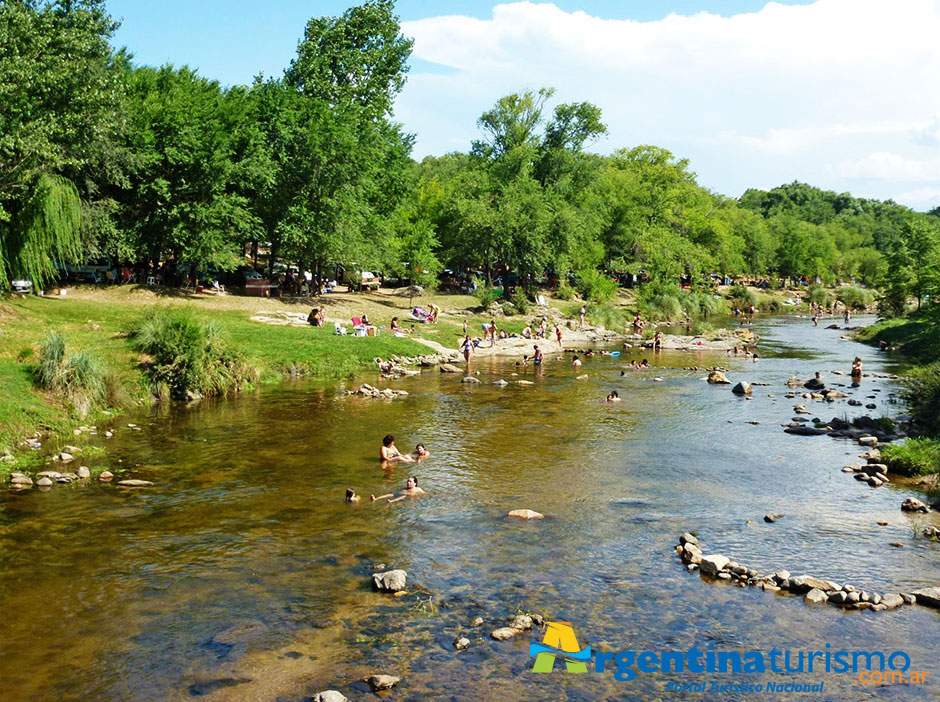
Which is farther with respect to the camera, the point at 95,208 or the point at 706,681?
the point at 95,208

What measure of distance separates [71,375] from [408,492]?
622 inches

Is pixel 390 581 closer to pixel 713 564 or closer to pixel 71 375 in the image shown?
pixel 713 564

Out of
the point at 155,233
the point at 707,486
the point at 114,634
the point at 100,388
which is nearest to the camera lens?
the point at 114,634

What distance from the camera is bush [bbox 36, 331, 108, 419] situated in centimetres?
3100

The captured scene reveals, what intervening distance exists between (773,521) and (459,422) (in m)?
15.9

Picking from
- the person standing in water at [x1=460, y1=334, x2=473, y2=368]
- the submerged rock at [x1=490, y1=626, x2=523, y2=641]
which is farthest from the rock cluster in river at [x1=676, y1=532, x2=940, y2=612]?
the person standing in water at [x1=460, y1=334, x2=473, y2=368]

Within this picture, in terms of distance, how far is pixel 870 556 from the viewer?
20734 mm

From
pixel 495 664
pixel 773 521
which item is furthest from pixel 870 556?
pixel 495 664

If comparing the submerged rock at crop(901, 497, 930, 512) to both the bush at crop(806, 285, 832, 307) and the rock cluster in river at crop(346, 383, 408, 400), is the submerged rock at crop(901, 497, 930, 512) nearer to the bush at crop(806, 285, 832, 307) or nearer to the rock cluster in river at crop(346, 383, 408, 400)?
the rock cluster in river at crop(346, 383, 408, 400)

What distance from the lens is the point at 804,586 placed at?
18.4 metres

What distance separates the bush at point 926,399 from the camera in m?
34.8

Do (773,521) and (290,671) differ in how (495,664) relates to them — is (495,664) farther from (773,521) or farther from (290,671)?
(773,521)

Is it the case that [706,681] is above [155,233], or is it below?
below

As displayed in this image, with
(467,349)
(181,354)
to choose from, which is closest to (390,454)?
(181,354)
